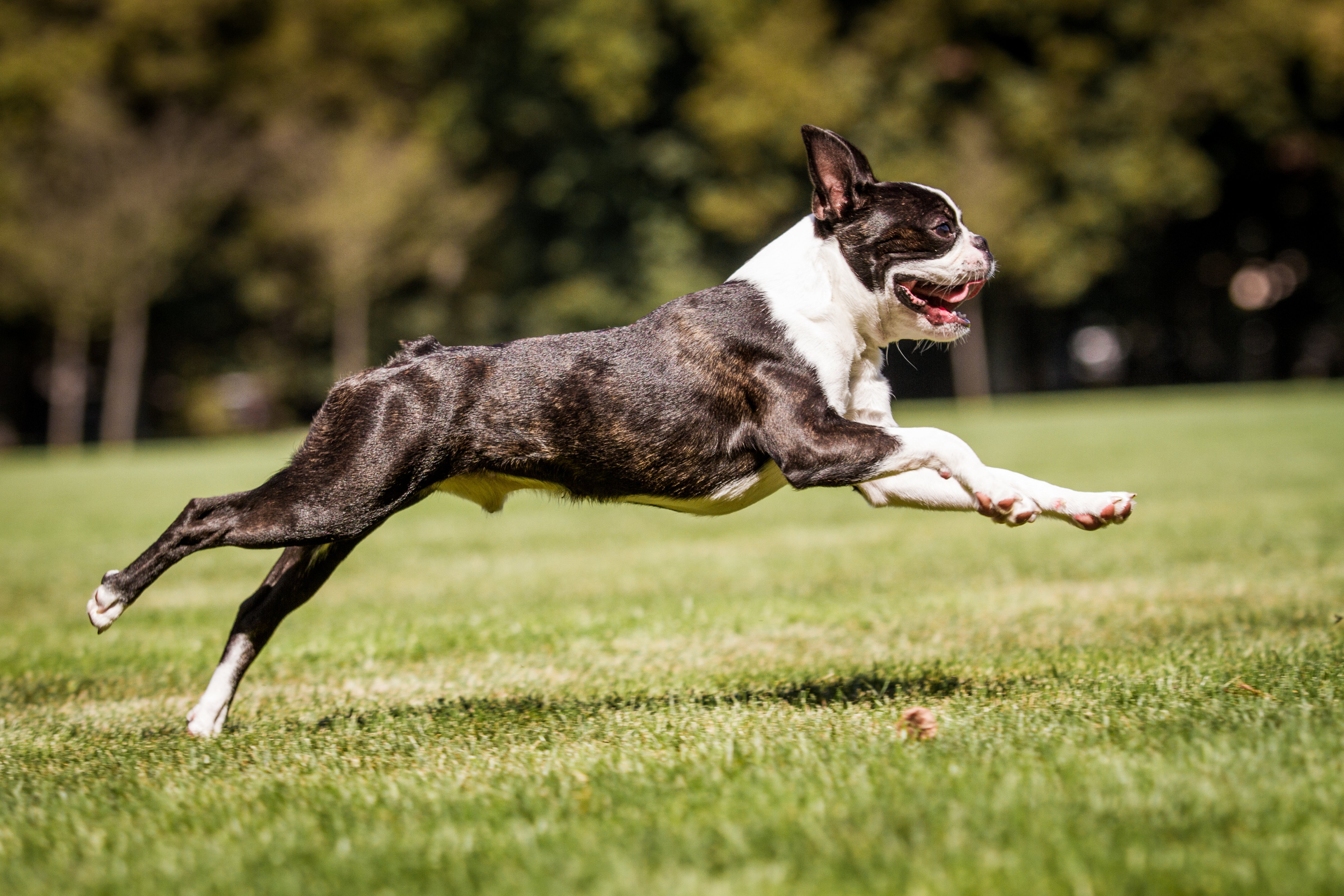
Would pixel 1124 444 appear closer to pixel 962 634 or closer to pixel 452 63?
pixel 962 634

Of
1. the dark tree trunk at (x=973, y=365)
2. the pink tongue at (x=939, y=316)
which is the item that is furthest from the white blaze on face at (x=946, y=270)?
the dark tree trunk at (x=973, y=365)

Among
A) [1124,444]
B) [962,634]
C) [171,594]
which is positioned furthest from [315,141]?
[962,634]

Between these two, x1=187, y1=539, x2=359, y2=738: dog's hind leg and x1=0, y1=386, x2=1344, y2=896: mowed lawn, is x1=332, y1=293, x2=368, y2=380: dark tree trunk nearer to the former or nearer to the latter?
x1=0, y1=386, x2=1344, y2=896: mowed lawn

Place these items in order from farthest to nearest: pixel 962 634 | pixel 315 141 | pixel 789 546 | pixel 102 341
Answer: pixel 102 341
pixel 315 141
pixel 789 546
pixel 962 634

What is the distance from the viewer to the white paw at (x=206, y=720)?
4891mm

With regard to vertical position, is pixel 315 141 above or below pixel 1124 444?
above

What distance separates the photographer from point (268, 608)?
5.14 metres

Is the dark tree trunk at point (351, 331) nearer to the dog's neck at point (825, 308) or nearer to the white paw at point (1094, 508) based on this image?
the dog's neck at point (825, 308)

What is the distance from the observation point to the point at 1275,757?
3.43 m

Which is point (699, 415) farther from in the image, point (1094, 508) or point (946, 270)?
point (1094, 508)

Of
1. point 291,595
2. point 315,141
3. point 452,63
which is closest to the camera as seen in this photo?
point 291,595

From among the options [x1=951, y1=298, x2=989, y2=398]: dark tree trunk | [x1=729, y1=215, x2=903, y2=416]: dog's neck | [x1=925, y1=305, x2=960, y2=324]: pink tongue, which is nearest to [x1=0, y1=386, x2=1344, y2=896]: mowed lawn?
[x1=729, y1=215, x2=903, y2=416]: dog's neck

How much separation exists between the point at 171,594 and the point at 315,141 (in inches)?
1265

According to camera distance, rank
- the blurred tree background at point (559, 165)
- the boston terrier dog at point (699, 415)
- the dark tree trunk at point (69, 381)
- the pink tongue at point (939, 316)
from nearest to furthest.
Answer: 1. the boston terrier dog at point (699, 415)
2. the pink tongue at point (939, 316)
3. the dark tree trunk at point (69, 381)
4. the blurred tree background at point (559, 165)
